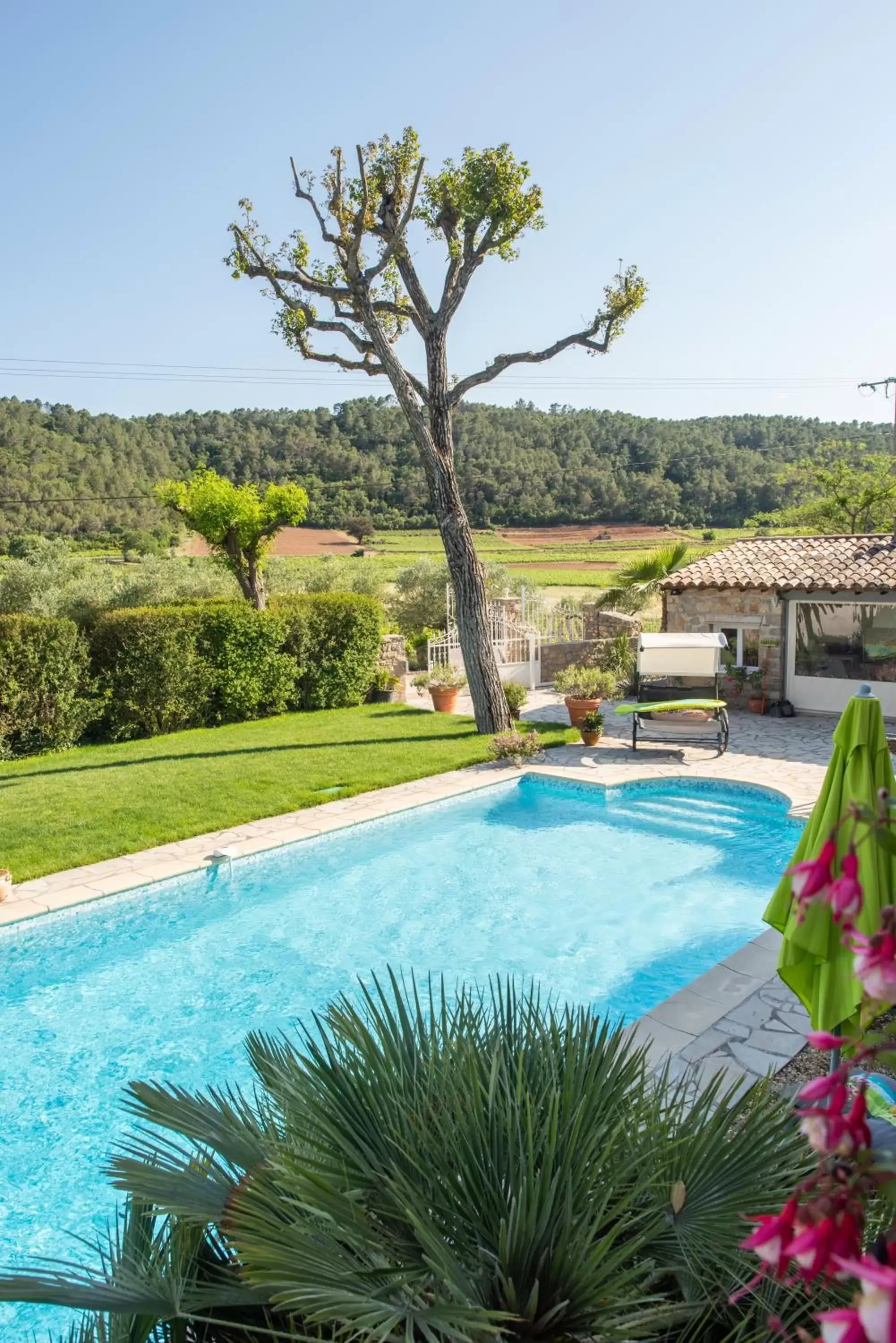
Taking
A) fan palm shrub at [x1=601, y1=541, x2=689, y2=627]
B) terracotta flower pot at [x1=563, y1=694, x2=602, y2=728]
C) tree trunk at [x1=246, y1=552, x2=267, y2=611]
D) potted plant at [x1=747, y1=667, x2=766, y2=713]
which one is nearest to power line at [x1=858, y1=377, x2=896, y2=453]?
fan palm shrub at [x1=601, y1=541, x2=689, y2=627]

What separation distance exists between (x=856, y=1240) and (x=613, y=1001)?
666cm

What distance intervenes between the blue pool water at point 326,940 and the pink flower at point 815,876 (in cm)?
445

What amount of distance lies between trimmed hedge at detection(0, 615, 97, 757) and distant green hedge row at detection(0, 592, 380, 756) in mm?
16

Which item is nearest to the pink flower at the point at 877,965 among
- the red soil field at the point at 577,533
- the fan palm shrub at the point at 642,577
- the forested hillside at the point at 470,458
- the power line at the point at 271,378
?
the fan palm shrub at the point at 642,577

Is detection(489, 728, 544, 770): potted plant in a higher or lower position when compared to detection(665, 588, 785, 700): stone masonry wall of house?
lower

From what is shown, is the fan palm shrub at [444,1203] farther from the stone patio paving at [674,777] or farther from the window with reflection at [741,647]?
the window with reflection at [741,647]

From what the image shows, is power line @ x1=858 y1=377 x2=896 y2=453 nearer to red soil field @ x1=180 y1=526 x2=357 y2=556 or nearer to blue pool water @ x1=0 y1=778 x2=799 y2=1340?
blue pool water @ x1=0 y1=778 x2=799 y2=1340

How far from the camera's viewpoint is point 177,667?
15094mm

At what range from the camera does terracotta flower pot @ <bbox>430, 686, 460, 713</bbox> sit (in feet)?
55.6

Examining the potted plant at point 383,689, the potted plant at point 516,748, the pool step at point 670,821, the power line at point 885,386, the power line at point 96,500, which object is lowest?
the pool step at point 670,821

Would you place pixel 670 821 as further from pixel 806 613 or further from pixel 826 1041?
pixel 826 1041

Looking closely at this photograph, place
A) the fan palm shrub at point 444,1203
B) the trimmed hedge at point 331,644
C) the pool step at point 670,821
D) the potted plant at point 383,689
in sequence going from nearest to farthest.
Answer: the fan palm shrub at point 444,1203, the pool step at point 670,821, the trimmed hedge at point 331,644, the potted plant at point 383,689

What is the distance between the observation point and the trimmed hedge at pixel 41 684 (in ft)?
43.4

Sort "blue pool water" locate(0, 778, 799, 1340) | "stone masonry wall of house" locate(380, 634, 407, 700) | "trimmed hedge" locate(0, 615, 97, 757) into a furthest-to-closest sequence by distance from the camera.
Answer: "stone masonry wall of house" locate(380, 634, 407, 700) < "trimmed hedge" locate(0, 615, 97, 757) < "blue pool water" locate(0, 778, 799, 1340)
